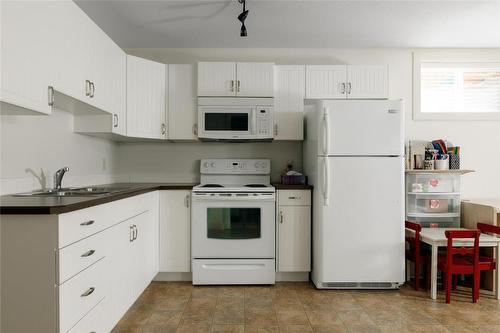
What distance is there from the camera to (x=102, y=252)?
203 centimetres

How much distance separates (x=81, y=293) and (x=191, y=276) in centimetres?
173

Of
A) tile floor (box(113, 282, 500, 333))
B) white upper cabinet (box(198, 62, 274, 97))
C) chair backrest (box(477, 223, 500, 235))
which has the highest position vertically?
white upper cabinet (box(198, 62, 274, 97))

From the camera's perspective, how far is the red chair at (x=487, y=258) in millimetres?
2904

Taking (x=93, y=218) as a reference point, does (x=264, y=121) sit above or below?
above

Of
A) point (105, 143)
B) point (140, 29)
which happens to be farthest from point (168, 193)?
point (140, 29)

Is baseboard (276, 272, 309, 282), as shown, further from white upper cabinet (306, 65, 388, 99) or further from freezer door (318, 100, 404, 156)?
white upper cabinet (306, 65, 388, 99)

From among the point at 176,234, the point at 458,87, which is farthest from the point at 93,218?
the point at 458,87

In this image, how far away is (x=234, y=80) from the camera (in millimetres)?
3459

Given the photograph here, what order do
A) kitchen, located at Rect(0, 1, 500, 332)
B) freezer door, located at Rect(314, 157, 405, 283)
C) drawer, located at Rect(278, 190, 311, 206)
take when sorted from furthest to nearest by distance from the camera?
drawer, located at Rect(278, 190, 311, 206)
freezer door, located at Rect(314, 157, 405, 283)
kitchen, located at Rect(0, 1, 500, 332)

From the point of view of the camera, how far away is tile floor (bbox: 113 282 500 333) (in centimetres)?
242

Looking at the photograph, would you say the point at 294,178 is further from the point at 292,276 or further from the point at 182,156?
the point at 182,156

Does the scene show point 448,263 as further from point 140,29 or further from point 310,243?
point 140,29

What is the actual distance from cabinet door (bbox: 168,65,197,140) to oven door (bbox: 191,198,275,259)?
75 cm

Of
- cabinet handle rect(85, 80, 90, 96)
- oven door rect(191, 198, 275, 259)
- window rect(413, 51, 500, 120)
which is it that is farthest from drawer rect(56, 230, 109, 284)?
window rect(413, 51, 500, 120)
